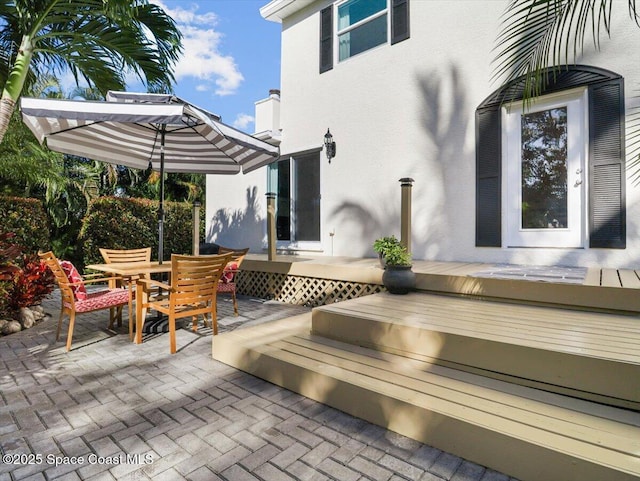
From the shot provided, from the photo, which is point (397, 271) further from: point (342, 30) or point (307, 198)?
point (342, 30)

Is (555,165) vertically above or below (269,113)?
below

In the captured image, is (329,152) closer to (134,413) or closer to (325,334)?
(325,334)

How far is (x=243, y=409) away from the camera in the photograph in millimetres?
2354

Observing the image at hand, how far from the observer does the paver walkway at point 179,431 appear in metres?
1.74

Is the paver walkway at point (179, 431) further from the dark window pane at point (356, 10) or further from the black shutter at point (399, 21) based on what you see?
the dark window pane at point (356, 10)

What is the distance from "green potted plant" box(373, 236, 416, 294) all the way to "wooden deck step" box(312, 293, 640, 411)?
0.47 m

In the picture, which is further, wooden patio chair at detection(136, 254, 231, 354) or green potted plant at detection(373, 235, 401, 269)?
green potted plant at detection(373, 235, 401, 269)

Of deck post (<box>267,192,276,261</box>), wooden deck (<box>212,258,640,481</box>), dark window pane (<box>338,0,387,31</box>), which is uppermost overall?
dark window pane (<box>338,0,387,31</box>)

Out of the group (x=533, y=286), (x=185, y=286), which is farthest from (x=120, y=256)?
(x=533, y=286)

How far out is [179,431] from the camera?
2088 millimetres

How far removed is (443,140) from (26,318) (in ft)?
20.6

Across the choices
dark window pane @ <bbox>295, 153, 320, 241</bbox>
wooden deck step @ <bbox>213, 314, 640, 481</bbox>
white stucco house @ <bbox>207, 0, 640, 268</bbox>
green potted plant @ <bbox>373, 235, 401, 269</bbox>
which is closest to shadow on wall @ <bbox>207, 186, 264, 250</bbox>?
white stucco house @ <bbox>207, 0, 640, 268</bbox>

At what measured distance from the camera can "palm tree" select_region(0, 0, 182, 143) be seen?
449 cm

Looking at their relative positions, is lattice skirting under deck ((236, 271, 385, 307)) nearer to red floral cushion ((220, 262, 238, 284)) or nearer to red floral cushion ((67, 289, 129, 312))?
red floral cushion ((220, 262, 238, 284))
